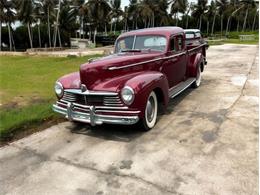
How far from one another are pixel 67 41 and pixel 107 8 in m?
12.8

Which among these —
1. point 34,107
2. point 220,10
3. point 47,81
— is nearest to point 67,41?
point 220,10

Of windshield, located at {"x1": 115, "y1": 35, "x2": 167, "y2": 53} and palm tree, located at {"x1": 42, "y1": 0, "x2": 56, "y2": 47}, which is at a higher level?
palm tree, located at {"x1": 42, "y1": 0, "x2": 56, "y2": 47}

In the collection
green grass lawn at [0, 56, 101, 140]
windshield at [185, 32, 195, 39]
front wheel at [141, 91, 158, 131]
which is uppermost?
windshield at [185, 32, 195, 39]

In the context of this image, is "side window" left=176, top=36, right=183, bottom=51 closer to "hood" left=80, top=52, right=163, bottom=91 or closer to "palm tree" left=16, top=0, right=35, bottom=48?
"hood" left=80, top=52, right=163, bottom=91

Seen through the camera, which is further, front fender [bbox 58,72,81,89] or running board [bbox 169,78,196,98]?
running board [bbox 169,78,196,98]

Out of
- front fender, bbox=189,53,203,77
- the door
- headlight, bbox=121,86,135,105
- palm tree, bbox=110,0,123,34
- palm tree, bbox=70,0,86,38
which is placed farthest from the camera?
palm tree, bbox=110,0,123,34

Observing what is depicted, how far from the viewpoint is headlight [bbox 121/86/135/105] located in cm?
494

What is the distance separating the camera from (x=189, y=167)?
4070 mm

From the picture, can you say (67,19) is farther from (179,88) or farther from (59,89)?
(59,89)

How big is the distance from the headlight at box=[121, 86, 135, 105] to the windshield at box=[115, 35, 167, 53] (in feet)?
5.78

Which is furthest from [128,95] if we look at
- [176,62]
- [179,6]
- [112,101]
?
[179,6]

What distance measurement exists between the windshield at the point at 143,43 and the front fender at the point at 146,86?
93 cm

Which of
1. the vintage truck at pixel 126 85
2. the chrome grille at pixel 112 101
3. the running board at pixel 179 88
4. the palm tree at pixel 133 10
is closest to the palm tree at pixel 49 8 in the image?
the palm tree at pixel 133 10

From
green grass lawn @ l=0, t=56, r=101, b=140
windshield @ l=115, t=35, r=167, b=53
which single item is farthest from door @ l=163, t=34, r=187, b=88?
green grass lawn @ l=0, t=56, r=101, b=140
